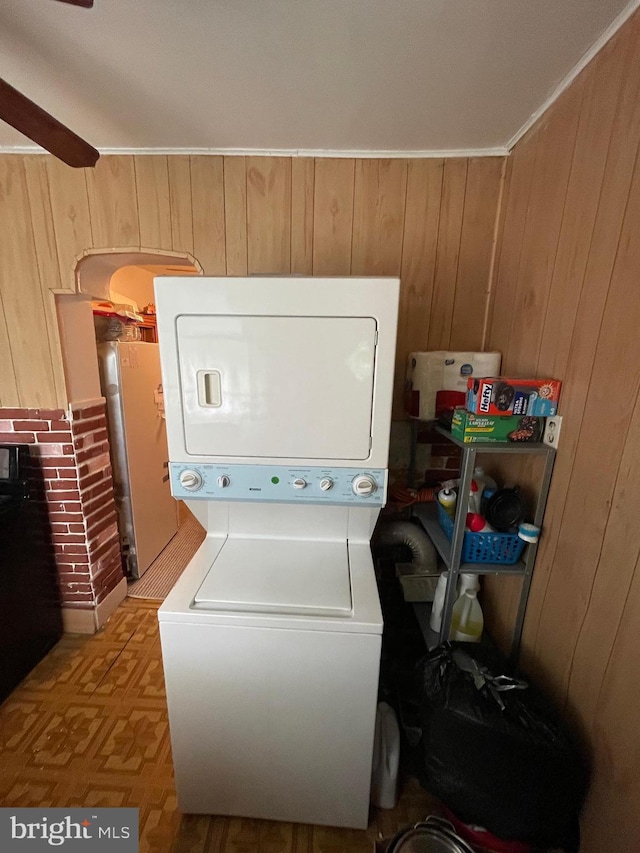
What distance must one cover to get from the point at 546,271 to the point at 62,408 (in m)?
2.13

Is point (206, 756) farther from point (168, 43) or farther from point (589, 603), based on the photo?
point (168, 43)

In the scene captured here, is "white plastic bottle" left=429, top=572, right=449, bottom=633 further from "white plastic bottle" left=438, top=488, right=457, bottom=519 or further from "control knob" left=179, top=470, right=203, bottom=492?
"control knob" left=179, top=470, right=203, bottom=492

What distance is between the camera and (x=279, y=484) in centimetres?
115

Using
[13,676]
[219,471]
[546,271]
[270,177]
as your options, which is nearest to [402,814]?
[219,471]

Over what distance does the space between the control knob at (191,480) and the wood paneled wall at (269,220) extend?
972 millimetres

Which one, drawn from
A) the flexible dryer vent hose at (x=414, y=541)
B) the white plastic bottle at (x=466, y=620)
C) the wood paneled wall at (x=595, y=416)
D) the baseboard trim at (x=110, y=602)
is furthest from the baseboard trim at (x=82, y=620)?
the wood paneled wall at (x=595, y=416)

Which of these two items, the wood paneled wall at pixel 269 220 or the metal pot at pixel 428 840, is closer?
the metal pot at pixel 428 840

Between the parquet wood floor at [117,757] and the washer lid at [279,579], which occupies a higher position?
the washer lid at [279,579]

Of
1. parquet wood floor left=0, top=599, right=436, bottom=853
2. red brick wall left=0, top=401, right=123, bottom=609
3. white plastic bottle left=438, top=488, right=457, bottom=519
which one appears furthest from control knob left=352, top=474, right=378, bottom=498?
red brick wall left=0, top=401, right=123, bottom=609

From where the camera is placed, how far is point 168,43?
0.99 metres

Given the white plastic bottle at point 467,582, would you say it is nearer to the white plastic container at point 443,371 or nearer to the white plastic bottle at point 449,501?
the white plastic bottle at point 449,501

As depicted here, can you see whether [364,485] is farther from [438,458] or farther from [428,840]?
[428,840]


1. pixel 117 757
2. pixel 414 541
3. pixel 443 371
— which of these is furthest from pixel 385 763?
pixel 443 371

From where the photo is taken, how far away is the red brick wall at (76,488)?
1752mm
